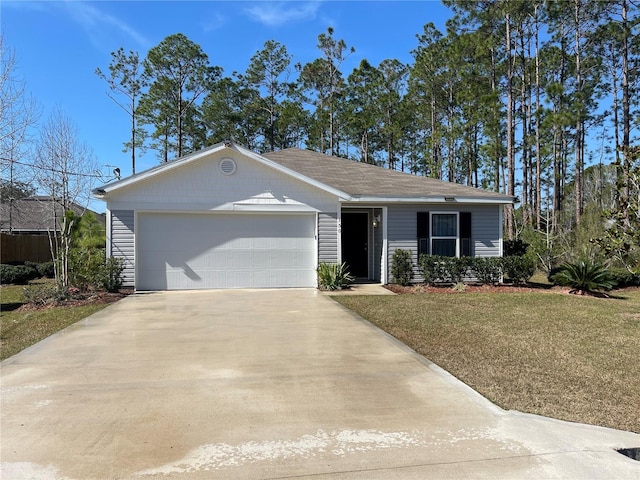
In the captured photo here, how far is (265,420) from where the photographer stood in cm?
369

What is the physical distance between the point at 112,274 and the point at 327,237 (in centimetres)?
585

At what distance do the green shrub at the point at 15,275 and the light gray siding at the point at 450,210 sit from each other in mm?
12760

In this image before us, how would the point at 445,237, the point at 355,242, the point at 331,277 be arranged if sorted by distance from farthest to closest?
the point at 355,242 < the point at 445,237 < the point at 331,277

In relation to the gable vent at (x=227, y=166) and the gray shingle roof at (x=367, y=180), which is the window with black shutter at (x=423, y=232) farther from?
the gable vent at (x=227, y=166)

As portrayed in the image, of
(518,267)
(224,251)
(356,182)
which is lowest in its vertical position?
(518,267)

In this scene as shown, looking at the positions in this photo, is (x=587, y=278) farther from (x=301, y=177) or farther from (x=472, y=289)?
(x=301, y=177)

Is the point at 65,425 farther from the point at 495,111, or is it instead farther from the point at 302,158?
→ the point at 495,111

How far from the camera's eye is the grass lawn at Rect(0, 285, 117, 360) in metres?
6.39

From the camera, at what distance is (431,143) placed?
3019 cm

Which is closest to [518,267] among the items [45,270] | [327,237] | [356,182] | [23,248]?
[356,182]

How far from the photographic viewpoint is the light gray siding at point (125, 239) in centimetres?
1173

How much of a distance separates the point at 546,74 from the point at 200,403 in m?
30.7

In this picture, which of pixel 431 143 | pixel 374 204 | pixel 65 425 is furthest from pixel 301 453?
pixel 431 143

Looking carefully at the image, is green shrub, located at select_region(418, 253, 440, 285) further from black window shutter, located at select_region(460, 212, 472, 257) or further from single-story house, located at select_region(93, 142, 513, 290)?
black window shutter, located at select_region(460, 212, 472, 257)
